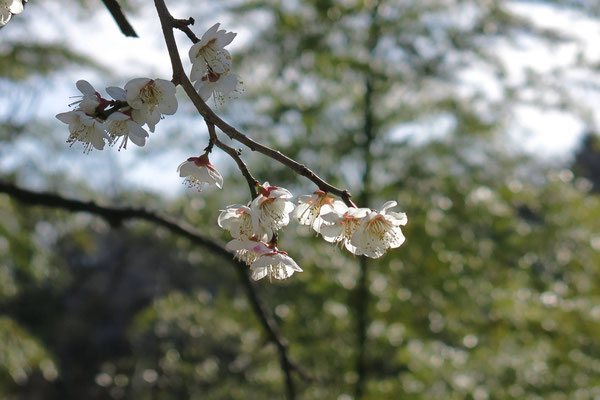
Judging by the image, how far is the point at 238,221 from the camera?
65 centimetres

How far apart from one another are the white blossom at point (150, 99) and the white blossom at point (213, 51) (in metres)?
0.05

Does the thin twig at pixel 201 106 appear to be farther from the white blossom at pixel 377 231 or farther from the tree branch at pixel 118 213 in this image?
the tree branch at pixel 118 213

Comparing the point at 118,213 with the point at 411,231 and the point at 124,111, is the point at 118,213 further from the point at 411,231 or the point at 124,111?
the point at 411,231

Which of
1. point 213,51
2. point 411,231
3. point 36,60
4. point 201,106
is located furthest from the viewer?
point 36,60

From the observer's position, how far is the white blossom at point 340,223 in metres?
0.59

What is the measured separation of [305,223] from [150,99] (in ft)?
0.66

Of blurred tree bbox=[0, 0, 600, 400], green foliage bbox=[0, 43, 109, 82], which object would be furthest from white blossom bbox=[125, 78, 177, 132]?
green foliage bbox=[0, 43, 109, 82]

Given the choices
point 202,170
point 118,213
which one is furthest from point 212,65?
point 118,213

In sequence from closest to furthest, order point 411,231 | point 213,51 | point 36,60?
point 213,51, point 411,231, point 36,60

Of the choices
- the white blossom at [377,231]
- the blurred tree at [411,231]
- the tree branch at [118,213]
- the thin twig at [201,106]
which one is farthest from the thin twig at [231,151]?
the blurred tree at [411,231]

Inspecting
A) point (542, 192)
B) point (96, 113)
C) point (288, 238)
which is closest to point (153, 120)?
point (96, 113)

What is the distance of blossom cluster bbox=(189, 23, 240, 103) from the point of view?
0.57 m

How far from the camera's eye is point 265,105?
2131mm

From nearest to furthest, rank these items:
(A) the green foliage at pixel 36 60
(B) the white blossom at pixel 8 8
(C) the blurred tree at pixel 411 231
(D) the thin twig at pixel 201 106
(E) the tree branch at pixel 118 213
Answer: (D) the thin twig at pixel 201 106 → (B) the white blossom at pixel 8 8 → (E) the tree branch at pixel 118 213 → (C) the blurred tree at pixel 411 231 → (A) the green foliage at pixel 36 60
